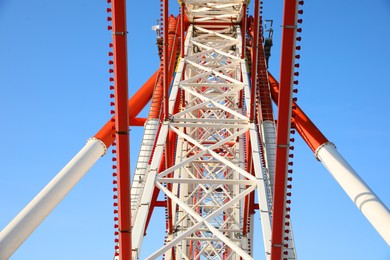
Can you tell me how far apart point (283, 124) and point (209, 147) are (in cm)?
546

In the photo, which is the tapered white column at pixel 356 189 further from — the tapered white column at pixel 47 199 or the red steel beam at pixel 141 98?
the red steel beam at pixel 141 98

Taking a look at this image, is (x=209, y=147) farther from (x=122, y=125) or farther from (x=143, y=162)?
(x=122, y=125)

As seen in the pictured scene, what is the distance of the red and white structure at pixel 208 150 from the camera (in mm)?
8570

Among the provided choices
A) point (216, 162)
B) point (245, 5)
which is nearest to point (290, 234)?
point (216, 162)

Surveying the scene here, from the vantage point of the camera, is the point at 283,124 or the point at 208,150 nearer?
the point at 283,124

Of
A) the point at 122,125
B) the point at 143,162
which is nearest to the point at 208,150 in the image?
the point at 143,162

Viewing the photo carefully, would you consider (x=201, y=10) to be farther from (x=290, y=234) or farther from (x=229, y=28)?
(x=290, y=234)

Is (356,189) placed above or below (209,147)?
below

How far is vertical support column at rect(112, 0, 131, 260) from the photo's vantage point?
25.7 feet

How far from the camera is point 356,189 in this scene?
34.5 ft

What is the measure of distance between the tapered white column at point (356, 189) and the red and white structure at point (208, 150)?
21 mm

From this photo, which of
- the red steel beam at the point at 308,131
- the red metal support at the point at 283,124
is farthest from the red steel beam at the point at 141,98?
the red metal support at the point at 283,124

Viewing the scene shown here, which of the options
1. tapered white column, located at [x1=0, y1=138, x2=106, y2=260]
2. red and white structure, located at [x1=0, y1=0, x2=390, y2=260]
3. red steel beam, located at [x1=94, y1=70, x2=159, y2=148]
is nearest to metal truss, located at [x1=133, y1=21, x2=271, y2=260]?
red and white structure, located at [x1=0, y1=0, x2=390, y2=260]

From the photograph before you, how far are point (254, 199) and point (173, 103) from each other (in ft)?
13.2
